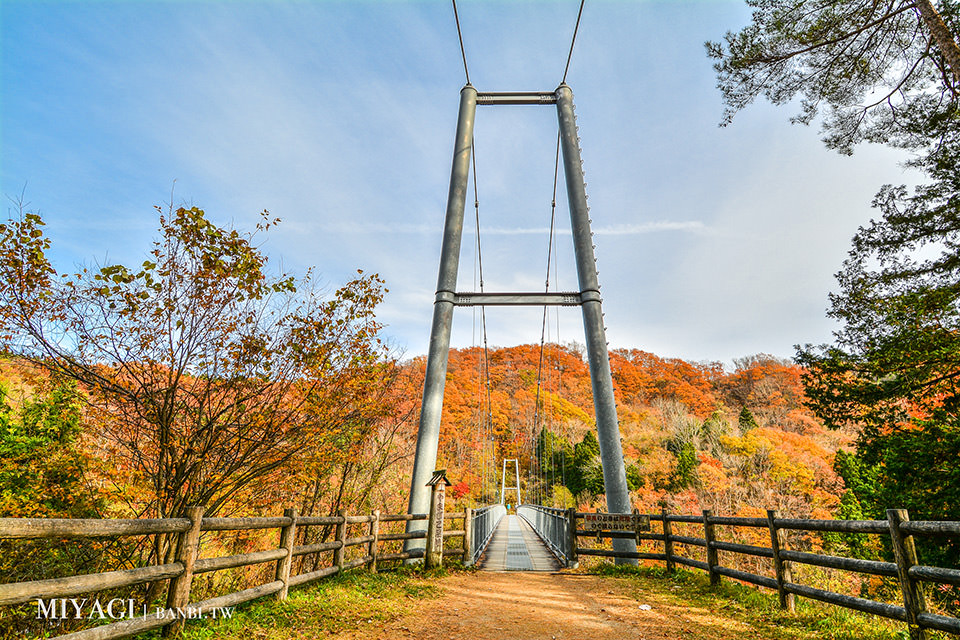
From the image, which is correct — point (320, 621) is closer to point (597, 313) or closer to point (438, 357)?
point (438, 357)

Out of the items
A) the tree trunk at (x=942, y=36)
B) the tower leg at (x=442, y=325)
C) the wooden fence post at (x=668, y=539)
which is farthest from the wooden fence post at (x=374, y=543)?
the tree trunk at (x=942, y=36)

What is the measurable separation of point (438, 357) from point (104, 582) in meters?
5.80

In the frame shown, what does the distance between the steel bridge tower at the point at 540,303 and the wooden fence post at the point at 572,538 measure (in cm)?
80

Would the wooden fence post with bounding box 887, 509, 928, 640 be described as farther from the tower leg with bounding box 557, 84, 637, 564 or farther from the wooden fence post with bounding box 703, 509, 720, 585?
the tower leg with bounding box 557, 84, 637, 564

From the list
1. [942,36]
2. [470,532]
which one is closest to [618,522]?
[470,532]

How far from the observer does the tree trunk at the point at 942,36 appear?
18.5ft

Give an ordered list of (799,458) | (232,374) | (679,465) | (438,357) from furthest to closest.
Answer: (679,465) → (799,458) → (438,357) → (232,374)

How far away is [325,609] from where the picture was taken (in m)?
4.01

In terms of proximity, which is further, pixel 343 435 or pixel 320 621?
pixel 343 435

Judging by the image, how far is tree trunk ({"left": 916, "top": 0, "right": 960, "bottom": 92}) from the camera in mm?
5625

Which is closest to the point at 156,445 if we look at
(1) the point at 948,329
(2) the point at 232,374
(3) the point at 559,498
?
(2) the point at 232,374

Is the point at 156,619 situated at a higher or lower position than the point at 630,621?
higher

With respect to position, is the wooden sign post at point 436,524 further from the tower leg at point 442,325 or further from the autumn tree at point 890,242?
the autumn tree at point 890,242

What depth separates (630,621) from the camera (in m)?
4.13
